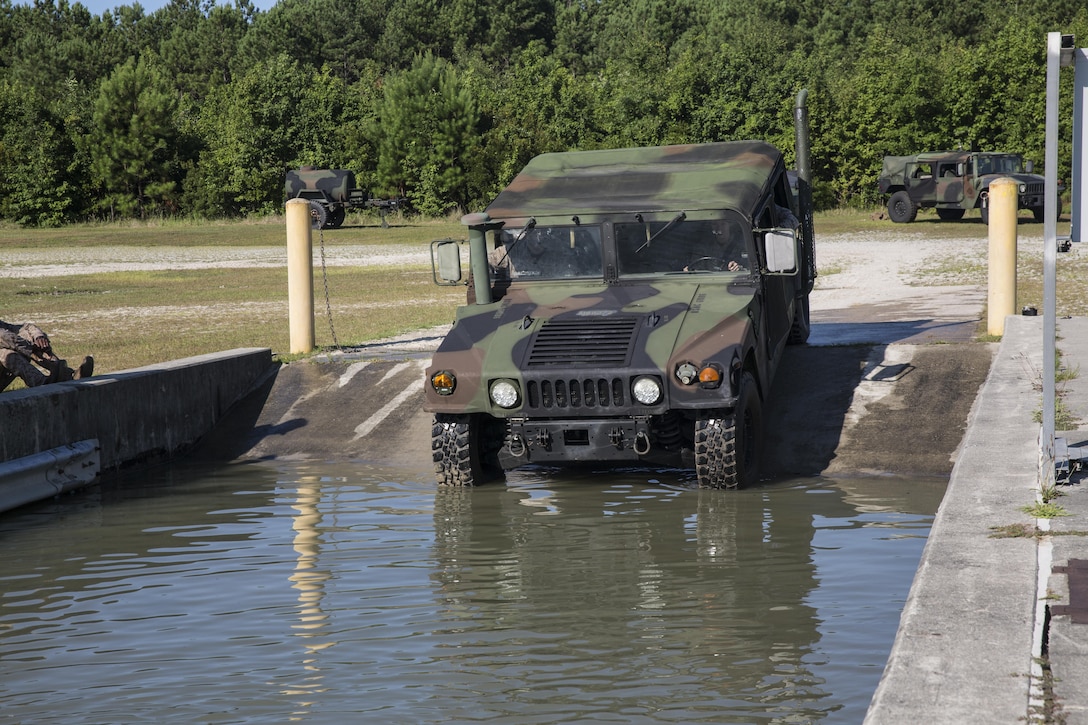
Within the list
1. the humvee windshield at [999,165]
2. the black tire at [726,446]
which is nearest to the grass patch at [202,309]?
the black tire at [726,446]

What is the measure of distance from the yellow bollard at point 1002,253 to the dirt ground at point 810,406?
0.38 metres

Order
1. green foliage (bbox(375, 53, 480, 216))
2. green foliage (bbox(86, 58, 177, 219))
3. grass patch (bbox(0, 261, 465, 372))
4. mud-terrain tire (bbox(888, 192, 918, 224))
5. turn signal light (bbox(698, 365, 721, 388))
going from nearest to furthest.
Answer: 1. turn signal light (bbox(698, 365, 721, 388))
2. grass patch (bbox(0, 261, 465, 372))
3. mud-terrain tire (bbox(888, 192, 918, 224))
4. green foliage (bbox(375, 53, 480, 216))
5. green foliage (bbox(86, 58, 177, 219))

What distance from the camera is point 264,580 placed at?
6.73 m

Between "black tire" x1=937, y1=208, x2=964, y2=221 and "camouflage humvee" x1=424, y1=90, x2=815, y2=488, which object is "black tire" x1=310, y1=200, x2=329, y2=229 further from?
"camouflage humvee" x1=424, y1=90, x2=815, y2=488

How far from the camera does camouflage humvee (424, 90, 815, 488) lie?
8.29 metres

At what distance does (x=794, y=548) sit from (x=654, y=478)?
7.51 ft

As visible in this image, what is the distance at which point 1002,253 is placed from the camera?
12359mm

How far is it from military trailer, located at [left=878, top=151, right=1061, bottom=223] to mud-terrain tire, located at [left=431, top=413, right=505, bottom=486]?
92.6 ft

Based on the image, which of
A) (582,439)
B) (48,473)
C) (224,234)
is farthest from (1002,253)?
(224,234)

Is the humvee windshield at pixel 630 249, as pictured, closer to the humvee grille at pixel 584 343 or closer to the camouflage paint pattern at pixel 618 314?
the camouflage paint pattern at pixel 618 314

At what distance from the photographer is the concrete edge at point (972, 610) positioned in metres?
3.46

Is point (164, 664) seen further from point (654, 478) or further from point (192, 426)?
point (192, 426)

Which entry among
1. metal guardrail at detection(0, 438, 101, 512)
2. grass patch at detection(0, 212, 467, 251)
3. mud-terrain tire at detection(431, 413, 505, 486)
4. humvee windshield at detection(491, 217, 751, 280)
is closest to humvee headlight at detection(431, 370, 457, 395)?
mud-terrain tire at detection(431, 413, 505, 486)

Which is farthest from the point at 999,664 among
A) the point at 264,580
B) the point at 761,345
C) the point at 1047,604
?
the point at 761,345
